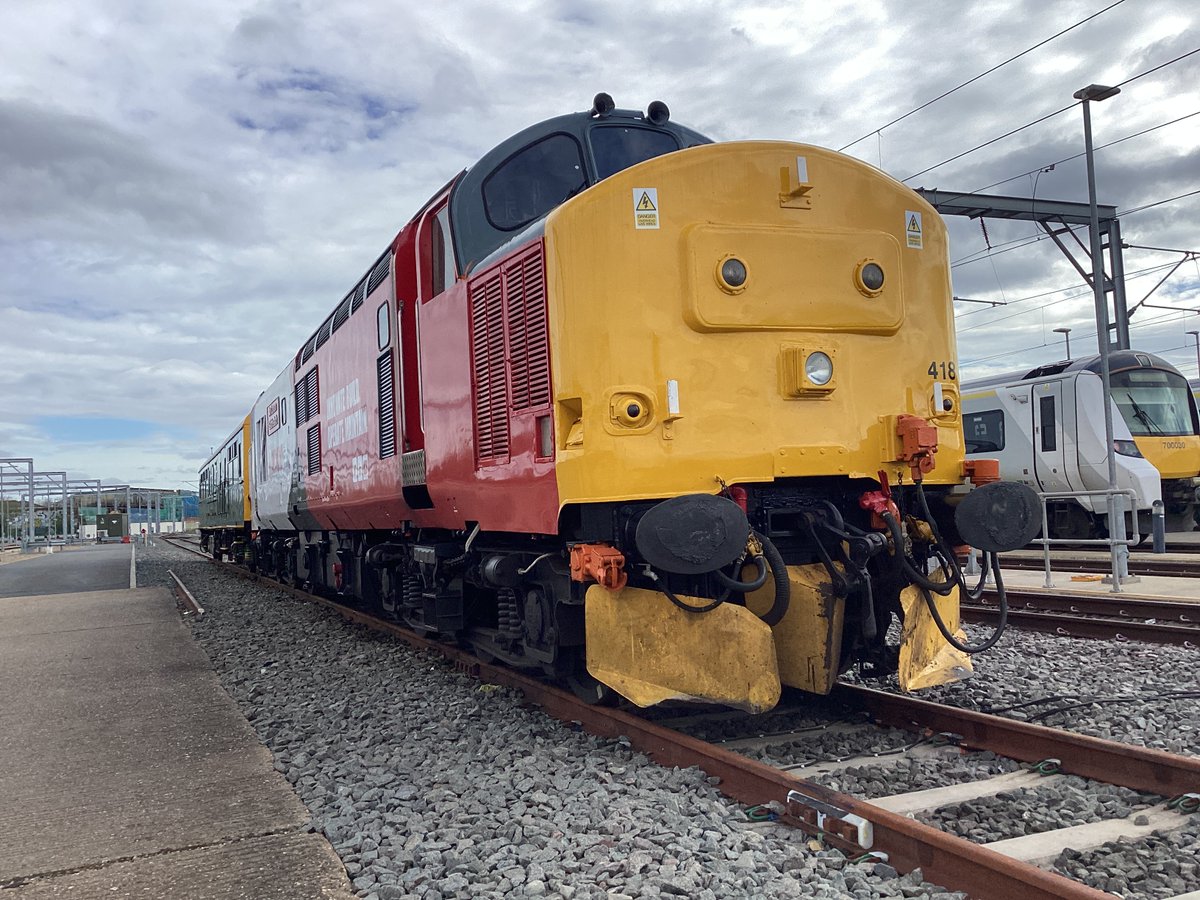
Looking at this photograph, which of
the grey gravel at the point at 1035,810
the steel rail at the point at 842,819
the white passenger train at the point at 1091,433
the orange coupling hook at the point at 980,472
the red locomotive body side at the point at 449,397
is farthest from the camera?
the white passenger train at the point at 1091,433

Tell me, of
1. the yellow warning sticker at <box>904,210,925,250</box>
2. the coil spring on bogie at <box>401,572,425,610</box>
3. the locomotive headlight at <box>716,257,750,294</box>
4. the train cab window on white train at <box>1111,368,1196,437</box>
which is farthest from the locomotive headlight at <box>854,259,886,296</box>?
the train cab window on white train at <box>1111,368,1196,437</box>

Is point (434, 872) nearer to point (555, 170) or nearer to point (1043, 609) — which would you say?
point (555, 170)

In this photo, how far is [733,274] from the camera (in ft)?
15.1

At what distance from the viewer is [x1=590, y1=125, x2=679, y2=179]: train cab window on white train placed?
570 cm

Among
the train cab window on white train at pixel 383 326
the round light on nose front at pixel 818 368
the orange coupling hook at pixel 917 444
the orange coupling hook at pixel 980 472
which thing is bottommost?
the orange coupling hook at pixel 980 472

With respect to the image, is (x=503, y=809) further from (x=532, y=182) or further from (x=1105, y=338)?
(x=1105, y=338)

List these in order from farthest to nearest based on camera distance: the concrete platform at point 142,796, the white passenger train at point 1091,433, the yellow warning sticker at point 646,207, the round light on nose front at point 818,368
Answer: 1. the white passenger train at point 1091,433
2. the round light on nose front at point 818,368
3. the yellow warning sticker at point 646,207
4. the concrete platform at point 142,796

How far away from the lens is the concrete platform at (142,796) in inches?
131

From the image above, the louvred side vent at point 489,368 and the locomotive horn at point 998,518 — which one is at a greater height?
the louvred side vent at point 489,368

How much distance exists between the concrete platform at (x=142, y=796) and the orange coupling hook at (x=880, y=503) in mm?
2833

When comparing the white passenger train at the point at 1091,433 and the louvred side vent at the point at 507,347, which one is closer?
the louvred side vent at the point at 507,347

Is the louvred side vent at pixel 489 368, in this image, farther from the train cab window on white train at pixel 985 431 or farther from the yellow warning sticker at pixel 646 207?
the train cab window on white train at pixel 985 431

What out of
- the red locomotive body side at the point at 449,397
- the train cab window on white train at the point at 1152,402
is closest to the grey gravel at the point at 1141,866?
the red locomotive body side at the point at 449,397

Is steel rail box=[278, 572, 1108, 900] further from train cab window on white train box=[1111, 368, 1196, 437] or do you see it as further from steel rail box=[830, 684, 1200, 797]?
train cab window on white train box=[1111, 368, 1196, 437]
